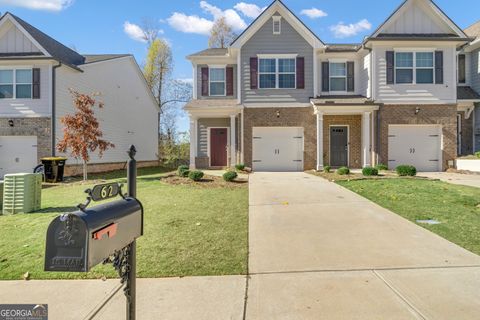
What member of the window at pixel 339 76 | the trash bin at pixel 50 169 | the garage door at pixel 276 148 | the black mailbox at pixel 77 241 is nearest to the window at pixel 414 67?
the window at pixel 339 76

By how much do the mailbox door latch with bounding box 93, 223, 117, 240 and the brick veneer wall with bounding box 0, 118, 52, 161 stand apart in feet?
52.9

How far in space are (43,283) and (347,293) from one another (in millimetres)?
3366

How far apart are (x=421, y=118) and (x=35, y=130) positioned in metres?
19.4

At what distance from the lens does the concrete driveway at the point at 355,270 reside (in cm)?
297

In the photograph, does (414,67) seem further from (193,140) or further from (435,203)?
(193,140)

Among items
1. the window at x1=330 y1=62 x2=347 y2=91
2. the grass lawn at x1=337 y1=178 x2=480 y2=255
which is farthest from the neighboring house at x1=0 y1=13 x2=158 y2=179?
the grass lawn at x1=337 y1=178 x2=480 y2=255

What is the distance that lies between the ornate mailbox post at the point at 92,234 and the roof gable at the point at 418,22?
56.6 ft

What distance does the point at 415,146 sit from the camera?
53.8 feet

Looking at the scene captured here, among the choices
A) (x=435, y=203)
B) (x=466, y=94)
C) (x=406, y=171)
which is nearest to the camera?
(x=435, y=203)

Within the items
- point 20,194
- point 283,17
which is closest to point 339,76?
point 283,17

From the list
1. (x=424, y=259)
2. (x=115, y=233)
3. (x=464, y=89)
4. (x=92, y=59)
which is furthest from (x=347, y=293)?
(x=92, y=59)

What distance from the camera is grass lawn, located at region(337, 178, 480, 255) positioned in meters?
5.34

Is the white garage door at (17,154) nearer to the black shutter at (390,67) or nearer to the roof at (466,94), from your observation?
the black shutter at (390,67)

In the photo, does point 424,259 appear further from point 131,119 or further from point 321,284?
point 131,119
